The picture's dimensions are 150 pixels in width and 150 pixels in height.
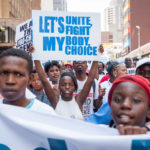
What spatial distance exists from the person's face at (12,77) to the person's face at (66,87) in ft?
4.53

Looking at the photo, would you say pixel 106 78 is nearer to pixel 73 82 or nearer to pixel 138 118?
pixel 73 82

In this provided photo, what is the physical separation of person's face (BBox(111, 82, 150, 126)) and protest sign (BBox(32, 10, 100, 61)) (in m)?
2.61

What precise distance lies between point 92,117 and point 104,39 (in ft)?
536

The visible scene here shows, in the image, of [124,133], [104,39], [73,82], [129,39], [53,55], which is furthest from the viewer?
[104,39]

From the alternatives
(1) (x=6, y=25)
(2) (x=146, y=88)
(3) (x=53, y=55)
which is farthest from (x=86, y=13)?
(1) (x=6, y=25)

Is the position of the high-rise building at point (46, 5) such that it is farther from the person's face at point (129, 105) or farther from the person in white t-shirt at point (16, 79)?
the person's face at point (129, 105)

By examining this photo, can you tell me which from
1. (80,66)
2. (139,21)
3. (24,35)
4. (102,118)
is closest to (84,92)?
(80,66)

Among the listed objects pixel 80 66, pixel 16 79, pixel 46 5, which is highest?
pixel 46 5

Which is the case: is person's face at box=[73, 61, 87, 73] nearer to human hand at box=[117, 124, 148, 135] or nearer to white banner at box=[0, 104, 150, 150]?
white banner at box=[0, 104, 150, 150]

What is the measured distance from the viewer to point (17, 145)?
1.99 m

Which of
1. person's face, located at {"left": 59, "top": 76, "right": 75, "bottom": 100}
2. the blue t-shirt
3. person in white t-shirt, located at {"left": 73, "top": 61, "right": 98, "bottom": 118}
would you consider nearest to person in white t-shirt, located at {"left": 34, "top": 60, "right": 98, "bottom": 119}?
person's face, located at {"left": 59, "top": 76, "right": 75, "bottom": 100}

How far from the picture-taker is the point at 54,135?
1816 millimetres

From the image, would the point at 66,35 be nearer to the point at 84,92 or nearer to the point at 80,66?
the point at 80,66

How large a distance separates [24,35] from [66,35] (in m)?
0.94
